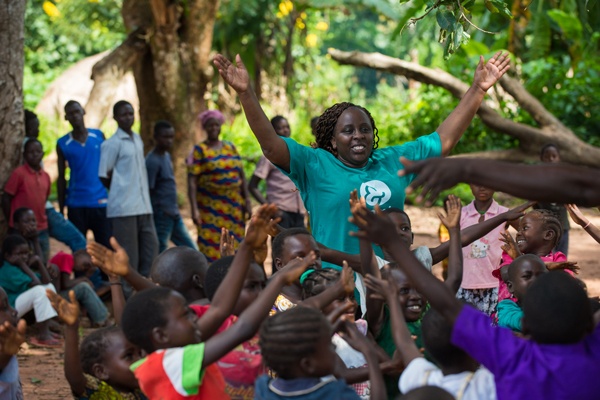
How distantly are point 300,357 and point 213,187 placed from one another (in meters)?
5.93

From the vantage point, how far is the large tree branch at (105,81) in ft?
34.7

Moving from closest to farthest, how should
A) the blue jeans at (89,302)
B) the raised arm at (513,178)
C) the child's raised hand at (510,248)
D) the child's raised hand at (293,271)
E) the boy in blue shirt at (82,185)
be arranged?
1. the raised arm at (513,178)
2. the child's raised hand at (293,271)
3. the child's raised hand at (510,248)
4. the blue jeans at (89,302)
5. the boy in blue shirt at (82,185)

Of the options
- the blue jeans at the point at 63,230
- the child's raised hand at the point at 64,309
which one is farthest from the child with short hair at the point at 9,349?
the blue jeans at the point at 63,230

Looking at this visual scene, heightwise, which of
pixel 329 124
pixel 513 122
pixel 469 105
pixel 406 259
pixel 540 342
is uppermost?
pixel 513 122

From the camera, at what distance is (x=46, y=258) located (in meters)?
7.79

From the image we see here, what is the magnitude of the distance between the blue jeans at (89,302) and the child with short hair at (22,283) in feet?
1.64

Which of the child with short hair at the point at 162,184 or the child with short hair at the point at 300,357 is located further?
the child with short hair at the point at 162,184

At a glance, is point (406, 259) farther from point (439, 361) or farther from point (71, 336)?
point (71, 336)

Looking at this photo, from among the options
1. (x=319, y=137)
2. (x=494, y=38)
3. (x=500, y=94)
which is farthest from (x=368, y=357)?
(x=494, y=38)

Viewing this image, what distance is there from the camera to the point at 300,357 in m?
2.76

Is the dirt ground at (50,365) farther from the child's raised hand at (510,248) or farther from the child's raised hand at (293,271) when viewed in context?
the child's raised hand at (293,271)

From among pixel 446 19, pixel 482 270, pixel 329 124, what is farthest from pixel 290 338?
pixel 482 270

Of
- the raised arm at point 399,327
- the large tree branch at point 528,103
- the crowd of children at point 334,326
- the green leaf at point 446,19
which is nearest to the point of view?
the crowd of children at point 334,326

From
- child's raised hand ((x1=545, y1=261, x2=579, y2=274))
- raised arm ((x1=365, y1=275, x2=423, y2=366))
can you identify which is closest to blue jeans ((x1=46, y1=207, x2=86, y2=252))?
child's raised hand ((x1=545, y1=261, x2=579, y2=274))
